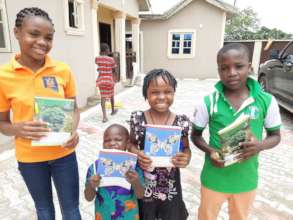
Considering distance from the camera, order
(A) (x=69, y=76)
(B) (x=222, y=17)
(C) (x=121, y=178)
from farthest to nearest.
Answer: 1. (B) (x=222, y=17)
2. (A) (x=69, y=76)
3. (C) (x=121, y=178)

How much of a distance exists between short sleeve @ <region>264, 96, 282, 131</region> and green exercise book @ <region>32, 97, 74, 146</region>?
1.19m

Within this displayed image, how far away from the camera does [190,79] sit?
44.5 ft

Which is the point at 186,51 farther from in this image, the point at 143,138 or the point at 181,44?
the point at 143,138

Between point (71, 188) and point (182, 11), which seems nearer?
point (71, 188)

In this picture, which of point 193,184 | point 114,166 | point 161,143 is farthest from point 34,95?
point 193,184

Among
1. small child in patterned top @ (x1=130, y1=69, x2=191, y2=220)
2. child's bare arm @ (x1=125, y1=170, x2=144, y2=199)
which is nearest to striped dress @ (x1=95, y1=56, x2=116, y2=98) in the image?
small child in patterned top @ (x1=130, y1=69, x2=191, y2=220)

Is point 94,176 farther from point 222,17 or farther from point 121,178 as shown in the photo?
point 222,17

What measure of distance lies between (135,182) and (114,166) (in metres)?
0.17

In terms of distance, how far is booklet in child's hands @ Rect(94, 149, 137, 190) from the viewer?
1427 millimetres

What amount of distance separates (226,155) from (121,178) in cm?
64

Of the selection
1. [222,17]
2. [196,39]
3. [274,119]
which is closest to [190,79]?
[196,39]

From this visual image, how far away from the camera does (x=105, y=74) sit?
5574mm

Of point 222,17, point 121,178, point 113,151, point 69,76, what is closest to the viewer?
point 113,151

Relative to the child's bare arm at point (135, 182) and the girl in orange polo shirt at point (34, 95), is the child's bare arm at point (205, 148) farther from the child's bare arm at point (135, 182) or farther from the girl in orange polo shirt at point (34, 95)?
the girl in orange polo shirt at point (34, 95)
